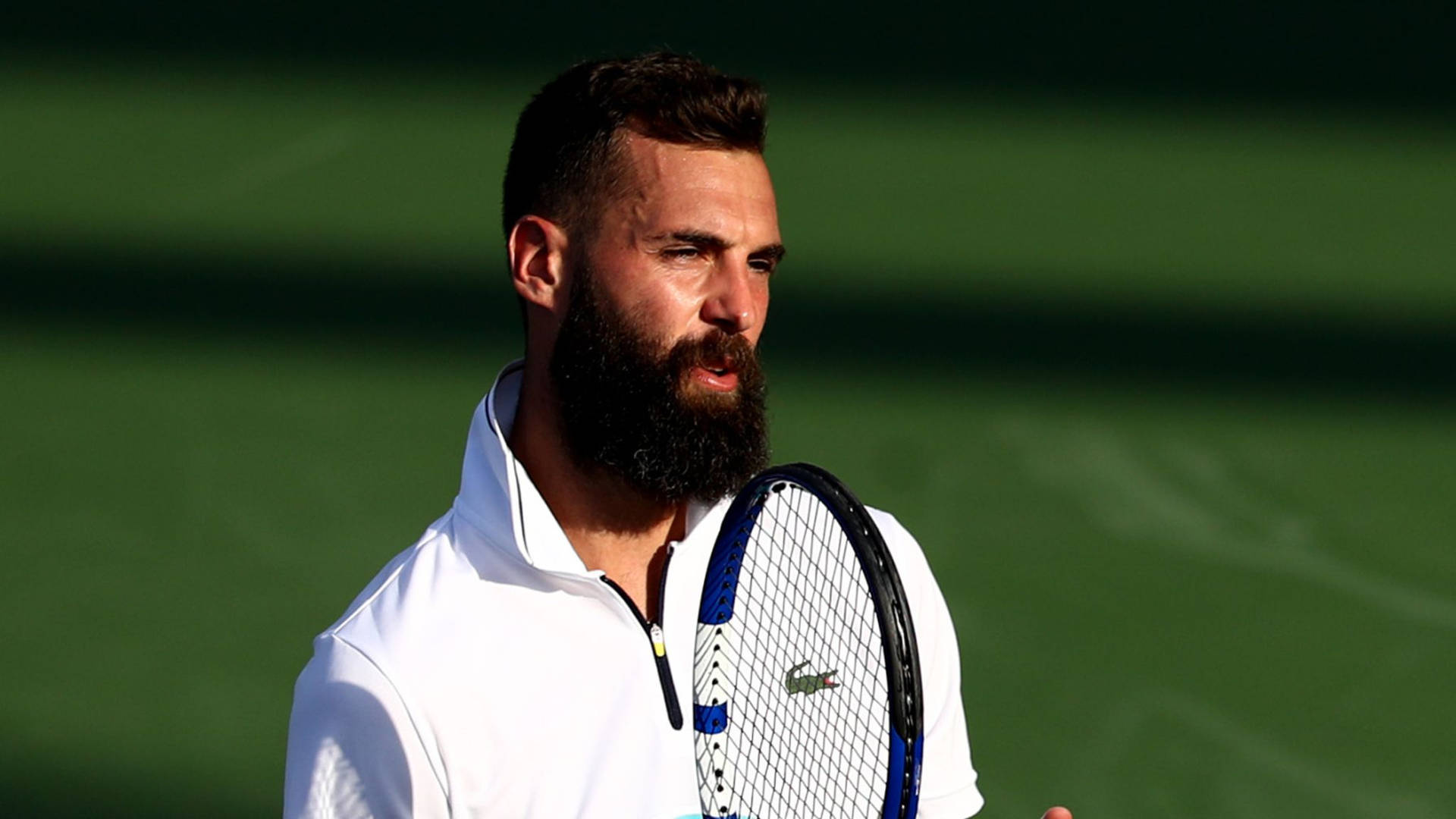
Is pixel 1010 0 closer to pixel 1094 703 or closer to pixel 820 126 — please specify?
pixel 820 126

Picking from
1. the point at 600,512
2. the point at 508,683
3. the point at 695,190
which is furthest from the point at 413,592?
the point at 695,190

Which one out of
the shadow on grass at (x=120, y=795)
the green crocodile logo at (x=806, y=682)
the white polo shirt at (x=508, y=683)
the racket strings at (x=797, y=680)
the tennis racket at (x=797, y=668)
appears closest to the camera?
the tennis racket at (x=797, y=668)

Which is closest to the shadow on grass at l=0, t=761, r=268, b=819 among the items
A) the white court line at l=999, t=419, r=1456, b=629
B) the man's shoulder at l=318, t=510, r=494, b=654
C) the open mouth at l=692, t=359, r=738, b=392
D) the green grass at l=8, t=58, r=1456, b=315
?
the green grass at l=8, t=58, r=1456, b=315

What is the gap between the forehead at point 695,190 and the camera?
2.18 meters

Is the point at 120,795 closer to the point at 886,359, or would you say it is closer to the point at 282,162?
the point at 282,162

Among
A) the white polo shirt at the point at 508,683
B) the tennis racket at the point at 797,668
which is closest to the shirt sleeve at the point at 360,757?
the white polo shirt at the point at 508,683

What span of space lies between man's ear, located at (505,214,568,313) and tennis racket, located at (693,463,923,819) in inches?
14.5

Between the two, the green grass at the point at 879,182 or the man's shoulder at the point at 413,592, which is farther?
the green grass at the point at 879,182

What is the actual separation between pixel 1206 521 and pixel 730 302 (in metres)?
1.68

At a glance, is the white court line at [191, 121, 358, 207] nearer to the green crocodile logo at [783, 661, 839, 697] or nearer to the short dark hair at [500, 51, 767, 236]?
the short dark hair at [500, 51, 767, 236]

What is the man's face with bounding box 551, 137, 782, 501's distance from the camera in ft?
7.16

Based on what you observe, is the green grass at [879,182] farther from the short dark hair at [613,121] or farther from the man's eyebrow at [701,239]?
the man's eyebrow at [701,239]

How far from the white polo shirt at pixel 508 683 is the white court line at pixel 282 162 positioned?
1.39 m

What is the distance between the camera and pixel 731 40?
11.6ft
